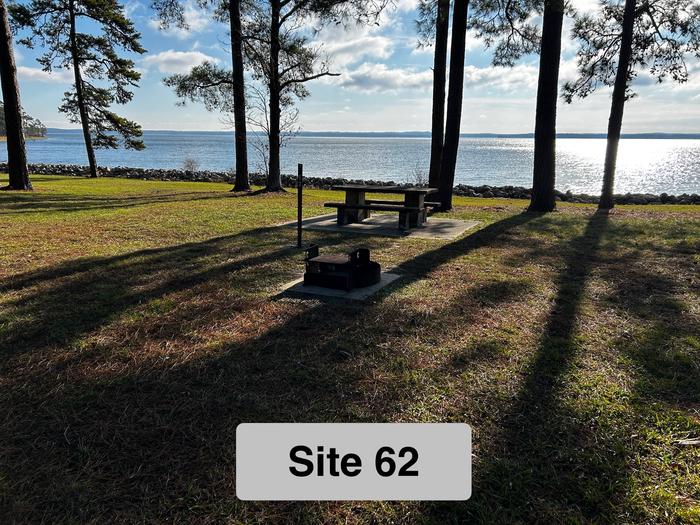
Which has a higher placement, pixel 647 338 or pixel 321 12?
pixel 321 12

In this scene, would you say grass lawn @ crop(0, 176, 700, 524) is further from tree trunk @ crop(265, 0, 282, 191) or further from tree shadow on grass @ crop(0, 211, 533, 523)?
tree trunk @ crop(265, 0, 282, 191)

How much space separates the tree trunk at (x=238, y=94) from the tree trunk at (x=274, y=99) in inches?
38.2

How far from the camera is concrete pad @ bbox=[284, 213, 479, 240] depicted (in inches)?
323

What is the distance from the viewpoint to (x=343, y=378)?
2.94 m

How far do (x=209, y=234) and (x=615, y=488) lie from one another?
696 cm

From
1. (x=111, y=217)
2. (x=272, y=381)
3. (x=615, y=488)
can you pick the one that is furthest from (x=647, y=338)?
(x=111, y=217)

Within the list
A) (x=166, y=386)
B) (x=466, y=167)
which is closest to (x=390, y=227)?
(x=166, y=386)

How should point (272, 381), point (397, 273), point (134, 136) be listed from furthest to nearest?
point (134, 136) → point (397, 273) → point (272, 381)

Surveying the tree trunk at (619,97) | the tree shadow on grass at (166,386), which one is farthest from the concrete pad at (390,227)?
the tree trunk at (619,97)

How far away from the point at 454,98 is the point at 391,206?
429 centimetres

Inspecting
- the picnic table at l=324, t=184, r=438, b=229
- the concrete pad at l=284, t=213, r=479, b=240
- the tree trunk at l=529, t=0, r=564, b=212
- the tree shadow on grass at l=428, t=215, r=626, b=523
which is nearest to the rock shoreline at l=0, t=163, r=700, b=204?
the tree trunk at l=529, t=0, r=564, b=212

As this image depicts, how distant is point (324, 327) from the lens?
3785 mm

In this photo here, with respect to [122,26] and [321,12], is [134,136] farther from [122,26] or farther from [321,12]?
[321,12]

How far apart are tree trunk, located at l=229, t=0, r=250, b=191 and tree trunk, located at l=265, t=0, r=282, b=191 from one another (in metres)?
0.97
